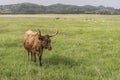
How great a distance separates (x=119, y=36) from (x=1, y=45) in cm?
1011

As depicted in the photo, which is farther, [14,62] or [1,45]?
[1,45]

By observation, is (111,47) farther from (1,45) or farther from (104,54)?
(1,45)

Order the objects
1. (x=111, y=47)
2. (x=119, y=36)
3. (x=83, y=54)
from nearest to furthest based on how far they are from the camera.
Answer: (x=83, y=54), (x=111, y=47), (x=119, y=36)

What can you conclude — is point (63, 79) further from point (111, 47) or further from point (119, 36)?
point (119, 36)

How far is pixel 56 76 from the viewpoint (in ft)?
41.0

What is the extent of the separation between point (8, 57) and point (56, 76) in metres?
5.38

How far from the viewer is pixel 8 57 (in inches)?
678

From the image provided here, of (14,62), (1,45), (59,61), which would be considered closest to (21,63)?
(14,62)

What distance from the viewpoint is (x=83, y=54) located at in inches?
713

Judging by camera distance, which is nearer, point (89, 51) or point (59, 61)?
point (59, 61)

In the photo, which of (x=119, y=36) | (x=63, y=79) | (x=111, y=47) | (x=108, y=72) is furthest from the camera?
(x=119, y=36)

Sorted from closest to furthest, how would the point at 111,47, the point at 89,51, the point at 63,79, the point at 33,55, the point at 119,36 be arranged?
the point at 63,79 < the point at 33,55 < the point at 89,51 < the point at 111,47 < the point at 119,36

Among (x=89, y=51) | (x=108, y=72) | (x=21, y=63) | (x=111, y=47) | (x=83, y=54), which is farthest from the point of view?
(x=111, y=47)

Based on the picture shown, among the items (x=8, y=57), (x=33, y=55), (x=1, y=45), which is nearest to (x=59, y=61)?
(x=33, y=55)
